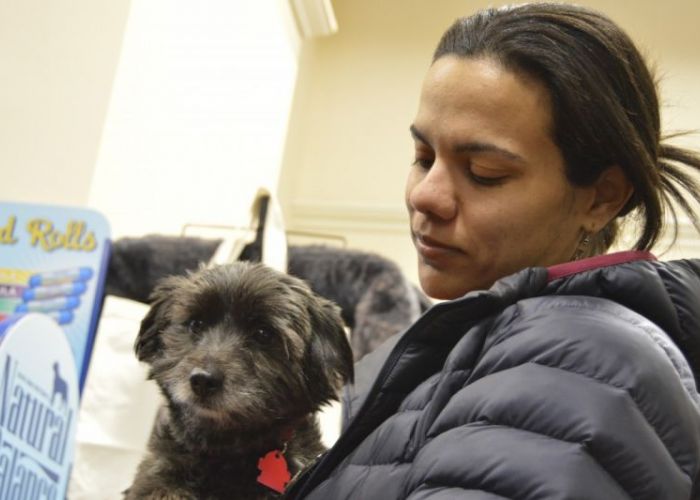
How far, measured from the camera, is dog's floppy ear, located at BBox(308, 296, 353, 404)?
123 centimetres

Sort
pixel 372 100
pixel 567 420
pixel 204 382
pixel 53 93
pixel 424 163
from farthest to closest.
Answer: pixel 372 100 → pixel 53 93 → pixel 204 382 → pixel 424 163 → pixel 567 420

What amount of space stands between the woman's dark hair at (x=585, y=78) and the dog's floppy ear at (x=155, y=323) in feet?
1.86

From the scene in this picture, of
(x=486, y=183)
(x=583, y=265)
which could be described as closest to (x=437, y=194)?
(x=486, y=183)

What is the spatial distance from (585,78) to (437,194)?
0.21 metres

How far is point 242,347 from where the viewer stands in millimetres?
1211

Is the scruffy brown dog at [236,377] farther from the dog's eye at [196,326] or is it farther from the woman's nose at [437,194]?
the woman's nose at [437,194]

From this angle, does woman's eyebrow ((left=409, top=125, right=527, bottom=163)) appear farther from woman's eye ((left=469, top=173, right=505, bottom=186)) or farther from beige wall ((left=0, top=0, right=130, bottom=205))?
beige wall ((left=0, top=0, right=130, bottom=205))

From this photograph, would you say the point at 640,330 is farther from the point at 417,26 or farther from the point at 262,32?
the point at 417,26

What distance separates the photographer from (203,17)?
7.49 feet

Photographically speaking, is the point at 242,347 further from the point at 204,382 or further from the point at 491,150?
the point at 491,150

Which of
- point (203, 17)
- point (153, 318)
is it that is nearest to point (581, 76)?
point (153, 318)

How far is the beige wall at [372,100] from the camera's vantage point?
12.3 feet

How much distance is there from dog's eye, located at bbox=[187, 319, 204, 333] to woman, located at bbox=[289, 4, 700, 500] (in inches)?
10.2

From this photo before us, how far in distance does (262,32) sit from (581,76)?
207 centimetres
